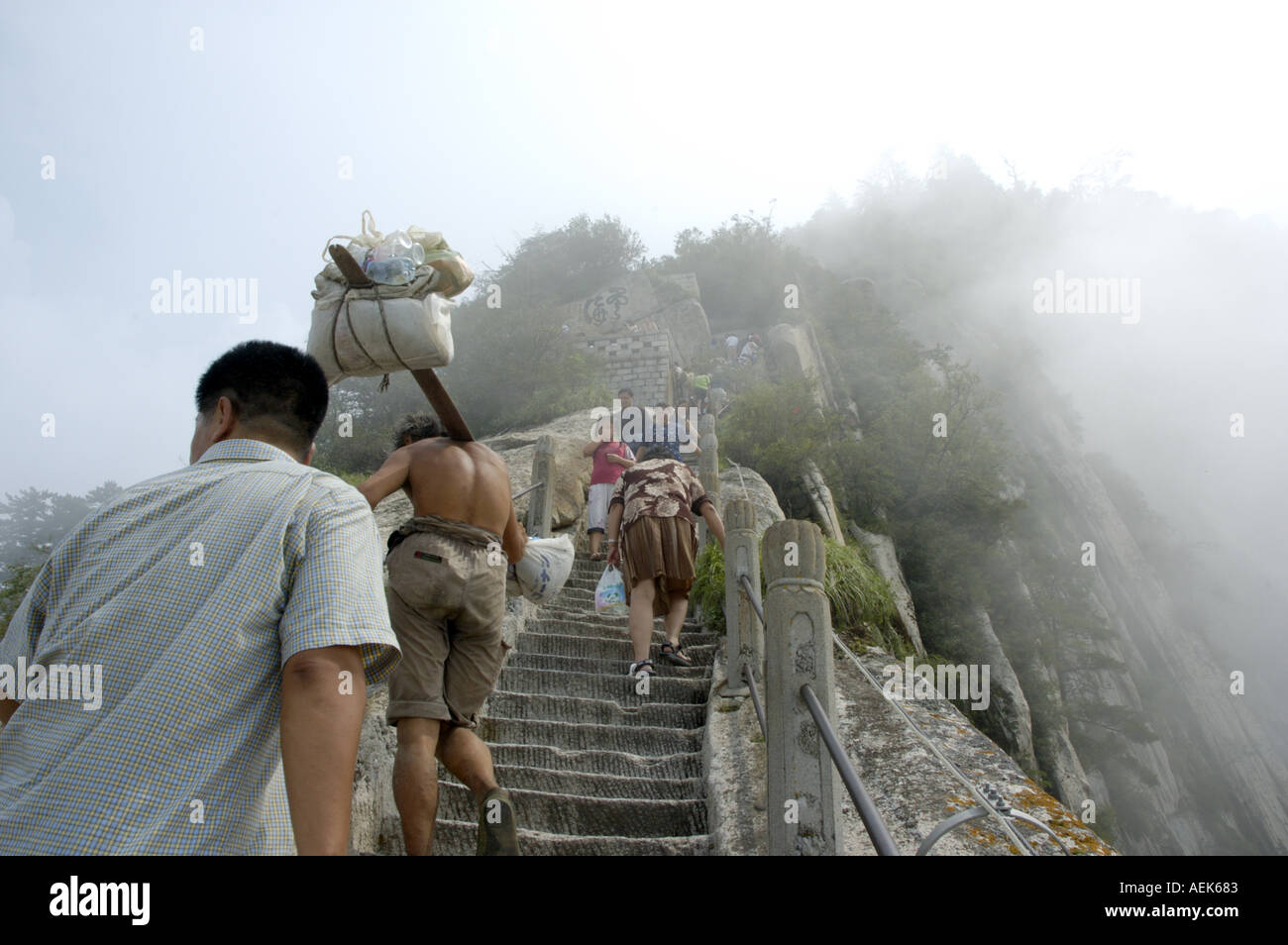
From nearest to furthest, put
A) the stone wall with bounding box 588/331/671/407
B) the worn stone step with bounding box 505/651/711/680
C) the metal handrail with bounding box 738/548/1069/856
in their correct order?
the metal handrail with bounding box 738/548/1069/856
the worn stone step with bounding box 505/651/711/680
the stone wall with bounding box 588/331/671/407

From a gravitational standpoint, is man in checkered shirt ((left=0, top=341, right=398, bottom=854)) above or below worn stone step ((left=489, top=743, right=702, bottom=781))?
above

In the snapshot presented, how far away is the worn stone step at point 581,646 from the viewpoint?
622 centimetres

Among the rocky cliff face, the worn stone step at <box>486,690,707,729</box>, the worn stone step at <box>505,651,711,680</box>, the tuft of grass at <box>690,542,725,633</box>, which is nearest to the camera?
the worn stone step at <box>486,690,707,729</box>

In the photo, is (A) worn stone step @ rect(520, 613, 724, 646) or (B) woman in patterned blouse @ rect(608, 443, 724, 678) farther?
(A) worn stone step @ rect(520, 613, 724, 646)

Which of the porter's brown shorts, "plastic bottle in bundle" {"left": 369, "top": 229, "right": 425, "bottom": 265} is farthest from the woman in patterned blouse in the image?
"plastic bottle in bundle" {"left": 369, "top": 229, "right": 425, "bottom": 265}

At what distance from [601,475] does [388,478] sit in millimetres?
4673

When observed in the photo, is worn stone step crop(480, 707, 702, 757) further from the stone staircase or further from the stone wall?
the stone wall

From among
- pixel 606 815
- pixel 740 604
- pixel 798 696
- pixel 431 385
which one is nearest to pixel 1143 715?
pixel 740 604

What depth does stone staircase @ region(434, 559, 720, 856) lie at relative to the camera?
389 centimetres

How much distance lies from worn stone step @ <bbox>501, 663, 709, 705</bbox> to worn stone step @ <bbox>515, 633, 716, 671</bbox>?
57cm

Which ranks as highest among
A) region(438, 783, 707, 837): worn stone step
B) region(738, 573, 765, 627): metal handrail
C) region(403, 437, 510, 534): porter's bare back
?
region(403, 437, 510, 534): porter's bare back

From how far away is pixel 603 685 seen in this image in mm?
5516
